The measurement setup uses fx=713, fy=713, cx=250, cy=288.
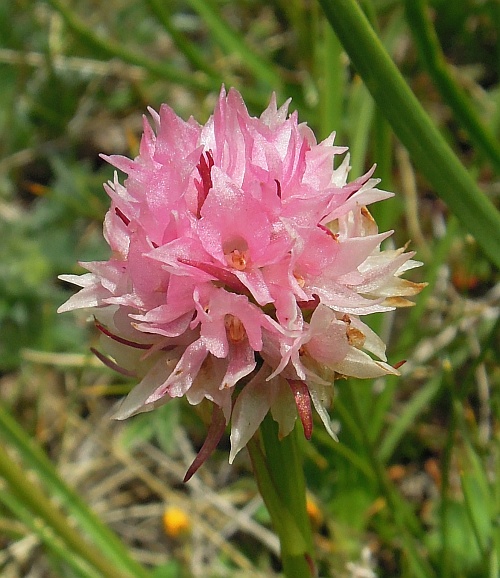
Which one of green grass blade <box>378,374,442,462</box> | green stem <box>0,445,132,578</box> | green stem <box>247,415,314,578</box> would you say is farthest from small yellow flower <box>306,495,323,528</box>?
green stem <box>247,415,314,578</box>

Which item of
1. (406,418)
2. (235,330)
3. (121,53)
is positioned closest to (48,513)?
(235,330)

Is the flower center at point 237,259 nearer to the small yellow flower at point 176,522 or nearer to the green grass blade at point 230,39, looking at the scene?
the small yellow flower at point 176,522

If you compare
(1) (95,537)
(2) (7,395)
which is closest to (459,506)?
(1) (95,537)

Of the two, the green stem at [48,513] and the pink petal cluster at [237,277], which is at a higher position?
the pink petal cluster at [237,277]

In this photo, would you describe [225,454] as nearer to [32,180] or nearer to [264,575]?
[264,575]

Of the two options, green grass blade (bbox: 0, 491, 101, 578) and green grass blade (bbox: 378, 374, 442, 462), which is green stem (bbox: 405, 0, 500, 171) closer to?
green grass blade (bbox: 378, 374, 442, 462)

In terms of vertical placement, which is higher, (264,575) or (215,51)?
(215,51)

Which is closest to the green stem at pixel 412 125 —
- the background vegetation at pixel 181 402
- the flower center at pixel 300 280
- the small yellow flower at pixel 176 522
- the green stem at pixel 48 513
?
the background vegetation at pixel 181 402
